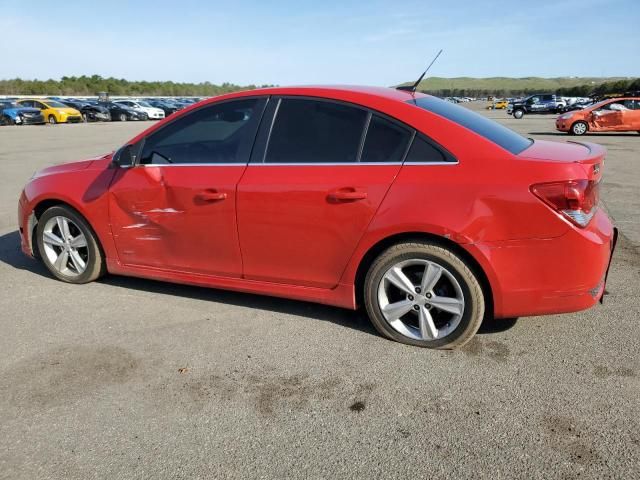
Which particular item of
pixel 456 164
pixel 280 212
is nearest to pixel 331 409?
pixel 280 212

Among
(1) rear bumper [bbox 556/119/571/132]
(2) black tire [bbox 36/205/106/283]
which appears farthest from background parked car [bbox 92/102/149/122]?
(2) black tire [bbox 36/205/106/283]

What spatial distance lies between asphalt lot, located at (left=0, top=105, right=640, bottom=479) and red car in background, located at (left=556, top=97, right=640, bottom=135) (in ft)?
62.4

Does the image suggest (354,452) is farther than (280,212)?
No

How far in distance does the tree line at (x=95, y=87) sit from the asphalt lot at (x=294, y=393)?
5821cm

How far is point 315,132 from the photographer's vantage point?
3533mm

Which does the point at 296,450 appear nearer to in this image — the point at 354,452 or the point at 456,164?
the point at 354,452

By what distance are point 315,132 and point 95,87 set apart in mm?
95749

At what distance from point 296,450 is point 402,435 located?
530 mm

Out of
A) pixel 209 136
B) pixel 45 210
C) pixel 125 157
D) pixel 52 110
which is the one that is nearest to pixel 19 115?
pixel 52 110

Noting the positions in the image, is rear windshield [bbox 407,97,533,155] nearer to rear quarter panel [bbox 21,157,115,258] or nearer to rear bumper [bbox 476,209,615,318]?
rear bumper [bbox 476,209,615,318]

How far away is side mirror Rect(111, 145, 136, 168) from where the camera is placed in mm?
4031

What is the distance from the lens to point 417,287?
331 centimetres

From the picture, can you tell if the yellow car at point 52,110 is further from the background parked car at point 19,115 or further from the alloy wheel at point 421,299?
the alloy wheel at point 421,299

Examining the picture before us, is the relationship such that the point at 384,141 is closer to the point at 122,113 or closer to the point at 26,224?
the point at 26,224
